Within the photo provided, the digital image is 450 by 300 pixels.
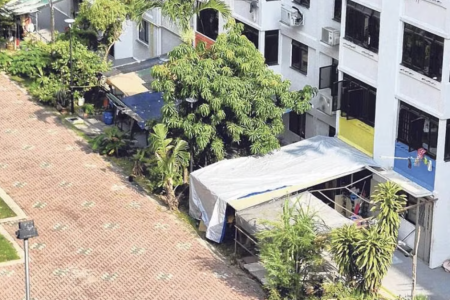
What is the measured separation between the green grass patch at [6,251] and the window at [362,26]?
14119 mm

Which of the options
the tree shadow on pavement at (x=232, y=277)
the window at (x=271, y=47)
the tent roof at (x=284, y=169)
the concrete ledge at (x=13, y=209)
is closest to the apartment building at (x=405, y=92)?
the tent roof at (x=284, y=169)

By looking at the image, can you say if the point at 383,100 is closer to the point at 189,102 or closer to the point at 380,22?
the point at 380,22

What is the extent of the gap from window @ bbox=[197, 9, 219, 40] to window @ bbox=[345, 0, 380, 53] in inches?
372

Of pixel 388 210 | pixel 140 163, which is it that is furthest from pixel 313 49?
pixel 388 210

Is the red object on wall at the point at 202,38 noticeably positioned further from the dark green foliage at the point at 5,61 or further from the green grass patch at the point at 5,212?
the green grass patch at the point at 5,212

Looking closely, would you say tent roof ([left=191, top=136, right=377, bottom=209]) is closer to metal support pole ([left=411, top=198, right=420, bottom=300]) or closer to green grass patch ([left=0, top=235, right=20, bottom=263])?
metal support pole ([left=411, top=198, right=420, bottom=300])

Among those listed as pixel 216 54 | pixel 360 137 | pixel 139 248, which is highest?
pixel 216 54

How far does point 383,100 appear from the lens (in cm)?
3822

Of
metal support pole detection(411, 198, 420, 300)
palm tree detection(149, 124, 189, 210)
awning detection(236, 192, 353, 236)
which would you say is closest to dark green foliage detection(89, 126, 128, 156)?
palm tree detection(149, 124, 189, 210)

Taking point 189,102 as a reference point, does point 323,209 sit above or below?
below

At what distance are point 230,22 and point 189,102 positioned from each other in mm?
3704

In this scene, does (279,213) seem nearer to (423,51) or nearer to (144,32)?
(423,51)

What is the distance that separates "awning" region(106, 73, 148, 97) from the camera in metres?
48.4

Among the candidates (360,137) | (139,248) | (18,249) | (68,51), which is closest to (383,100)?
(360,137)
